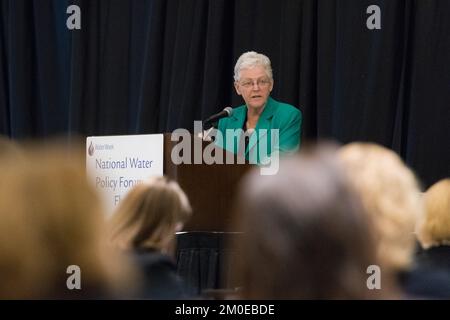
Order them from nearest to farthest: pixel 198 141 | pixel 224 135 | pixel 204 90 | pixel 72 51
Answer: pixel 198 141 < pixel 224 135 < pixel 204 90 < pixel 72 51

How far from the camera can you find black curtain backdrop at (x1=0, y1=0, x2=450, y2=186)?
4910mm

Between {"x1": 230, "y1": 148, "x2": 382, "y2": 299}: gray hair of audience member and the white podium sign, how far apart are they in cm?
244

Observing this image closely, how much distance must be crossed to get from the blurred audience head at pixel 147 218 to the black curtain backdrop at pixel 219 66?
3291mm

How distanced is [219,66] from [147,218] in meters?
3.84

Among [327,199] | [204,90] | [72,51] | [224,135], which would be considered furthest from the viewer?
[72,51]

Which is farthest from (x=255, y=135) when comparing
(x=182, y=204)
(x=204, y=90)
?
(x=182, y=204)

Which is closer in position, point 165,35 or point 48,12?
point 165,35

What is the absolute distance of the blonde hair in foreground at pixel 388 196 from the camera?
1460mm

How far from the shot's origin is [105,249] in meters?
1.37

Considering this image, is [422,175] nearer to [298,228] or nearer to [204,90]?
[204,90]

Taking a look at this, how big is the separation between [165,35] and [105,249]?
4489 mm

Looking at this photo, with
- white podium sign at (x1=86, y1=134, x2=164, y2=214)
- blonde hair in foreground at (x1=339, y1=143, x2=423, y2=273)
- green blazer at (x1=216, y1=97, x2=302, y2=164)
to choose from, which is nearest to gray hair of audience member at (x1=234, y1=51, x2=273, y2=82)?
green blazer at (x1=216, y1=97, x2=302, y2=164)

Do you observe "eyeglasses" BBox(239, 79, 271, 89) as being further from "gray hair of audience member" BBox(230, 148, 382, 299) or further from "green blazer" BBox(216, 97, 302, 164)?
"gray hair of audience member" BBox(230, 148, 382, 299)

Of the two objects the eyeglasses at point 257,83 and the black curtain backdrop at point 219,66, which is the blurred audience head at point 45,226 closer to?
the eyeglasses at point 257,83
